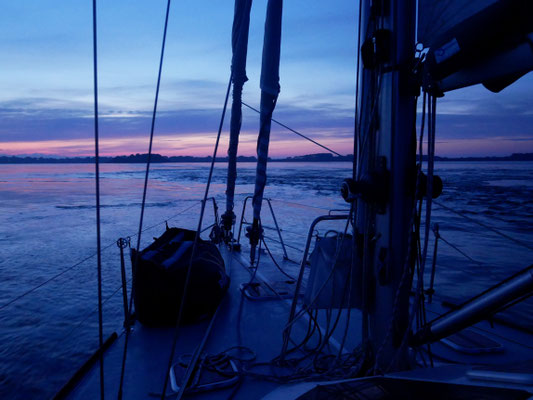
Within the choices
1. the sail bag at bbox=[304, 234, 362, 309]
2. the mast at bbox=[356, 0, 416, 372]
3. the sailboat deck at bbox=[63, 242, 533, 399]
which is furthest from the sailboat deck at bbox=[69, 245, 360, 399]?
the mast at bbox=[356, 0, 416, 372]

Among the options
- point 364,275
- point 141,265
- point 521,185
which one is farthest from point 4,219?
point 521,185

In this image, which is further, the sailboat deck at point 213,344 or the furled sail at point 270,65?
the furled sail at point 270,65

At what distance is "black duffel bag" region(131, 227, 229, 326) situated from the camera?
355 centimetres

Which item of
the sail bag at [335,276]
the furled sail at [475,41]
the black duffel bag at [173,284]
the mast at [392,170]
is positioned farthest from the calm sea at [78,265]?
the furled sail at [475,41]

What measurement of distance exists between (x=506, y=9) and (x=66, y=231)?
1319 cm

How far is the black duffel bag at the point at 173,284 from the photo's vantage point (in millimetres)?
3551

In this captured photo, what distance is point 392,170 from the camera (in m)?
2.00

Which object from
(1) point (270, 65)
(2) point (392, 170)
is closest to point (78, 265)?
(1) point (270, 65)

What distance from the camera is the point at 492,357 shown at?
313 cm

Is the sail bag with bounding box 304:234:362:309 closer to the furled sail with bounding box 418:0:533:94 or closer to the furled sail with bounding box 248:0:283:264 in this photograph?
the furled sail with bounding box 418:0:533:94

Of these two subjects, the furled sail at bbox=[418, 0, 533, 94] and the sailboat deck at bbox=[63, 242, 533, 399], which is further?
the sailboat deck at bbox=[63, 242, 533, 399]

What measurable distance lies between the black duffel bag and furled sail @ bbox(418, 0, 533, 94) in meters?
2.88

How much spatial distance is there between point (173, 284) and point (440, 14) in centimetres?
310

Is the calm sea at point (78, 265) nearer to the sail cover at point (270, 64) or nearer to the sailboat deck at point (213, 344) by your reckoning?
the sailboat deck at point (213, 344)
